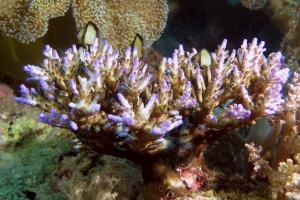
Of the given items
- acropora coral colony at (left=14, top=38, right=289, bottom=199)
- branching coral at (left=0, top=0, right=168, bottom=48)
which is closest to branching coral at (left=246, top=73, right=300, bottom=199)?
acropora coral colony at (left=14, top=38, right=289, bottom=199)

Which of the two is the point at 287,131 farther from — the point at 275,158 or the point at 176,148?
the point at 176,148

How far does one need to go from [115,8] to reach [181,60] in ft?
5.85

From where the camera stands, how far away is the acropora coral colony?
1.74m

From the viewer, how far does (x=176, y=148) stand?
202 centimetres

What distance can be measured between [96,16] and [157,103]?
6.70ft

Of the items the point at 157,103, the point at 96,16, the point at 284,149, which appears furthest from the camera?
the point at 96,16

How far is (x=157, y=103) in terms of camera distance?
1.76 metres

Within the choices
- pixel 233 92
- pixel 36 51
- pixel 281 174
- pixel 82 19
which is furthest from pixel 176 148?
pixel 36 51

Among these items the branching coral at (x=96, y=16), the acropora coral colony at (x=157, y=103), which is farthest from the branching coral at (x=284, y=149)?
the branching coral at (x=96, y=16)

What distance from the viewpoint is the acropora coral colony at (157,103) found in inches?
68.5

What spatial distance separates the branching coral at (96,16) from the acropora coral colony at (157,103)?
1417 mm

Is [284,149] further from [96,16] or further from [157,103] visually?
[96,16]

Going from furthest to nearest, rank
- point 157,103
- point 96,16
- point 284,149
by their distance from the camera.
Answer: point 96,16 → point 284,149 → point 157,103

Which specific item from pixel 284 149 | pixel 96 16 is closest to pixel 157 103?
pixel 284 149
